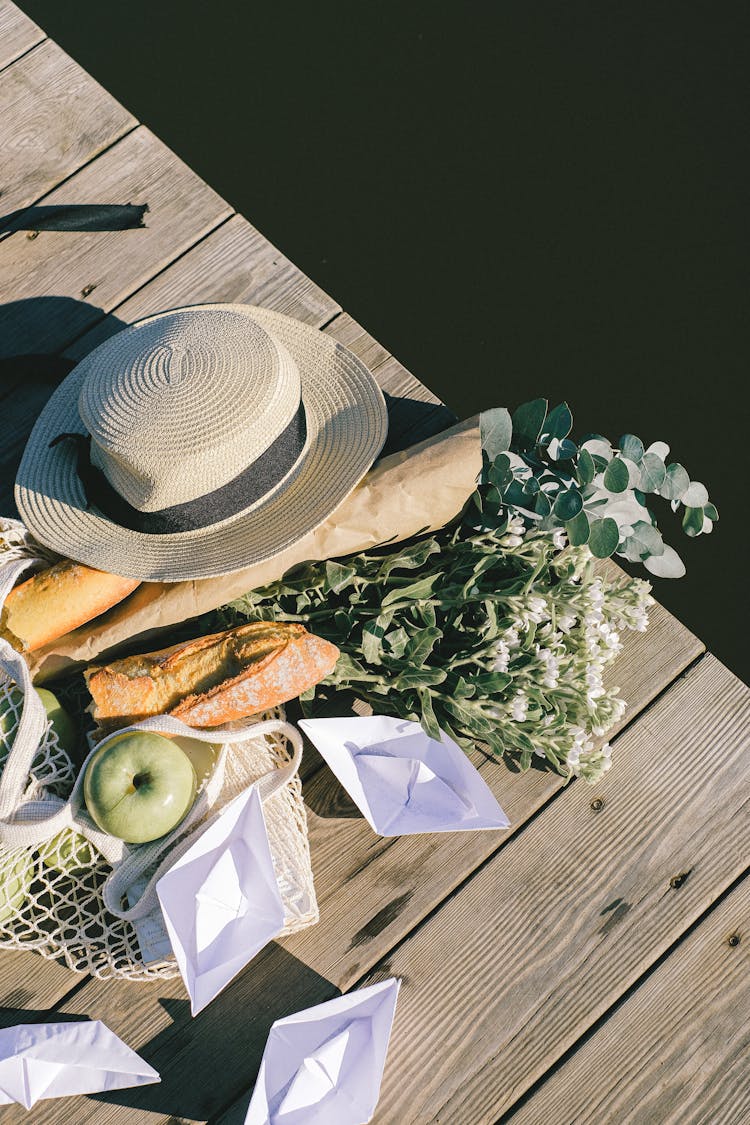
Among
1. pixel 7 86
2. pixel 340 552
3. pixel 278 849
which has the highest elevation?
pixel 7 86

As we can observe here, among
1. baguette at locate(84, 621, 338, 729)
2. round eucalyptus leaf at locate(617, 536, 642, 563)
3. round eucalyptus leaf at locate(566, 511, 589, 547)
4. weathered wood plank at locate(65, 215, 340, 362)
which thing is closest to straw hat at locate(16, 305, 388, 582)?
baguette at locate(84, 621, 338, 729)

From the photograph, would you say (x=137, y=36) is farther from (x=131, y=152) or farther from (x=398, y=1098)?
(x=398, y=1098)

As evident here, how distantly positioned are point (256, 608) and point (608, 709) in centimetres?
64

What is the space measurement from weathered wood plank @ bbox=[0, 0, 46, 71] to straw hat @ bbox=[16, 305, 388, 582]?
3.00ft

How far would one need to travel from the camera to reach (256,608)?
4.65ft

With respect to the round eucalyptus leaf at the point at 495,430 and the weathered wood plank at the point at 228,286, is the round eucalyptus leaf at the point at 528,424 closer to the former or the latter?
the round eucalyptus leaf at the point at 495,430

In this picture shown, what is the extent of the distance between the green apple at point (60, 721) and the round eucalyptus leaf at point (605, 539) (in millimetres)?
903

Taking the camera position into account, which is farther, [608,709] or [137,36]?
[137,36]

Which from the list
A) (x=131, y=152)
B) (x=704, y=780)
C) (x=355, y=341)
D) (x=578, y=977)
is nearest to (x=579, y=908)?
(x=578, y=977)

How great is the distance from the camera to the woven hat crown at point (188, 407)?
3.95 feet

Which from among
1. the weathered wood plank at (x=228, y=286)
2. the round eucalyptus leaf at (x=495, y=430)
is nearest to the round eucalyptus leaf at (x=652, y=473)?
the round eucalyptus leaf at (x=495, y=430)

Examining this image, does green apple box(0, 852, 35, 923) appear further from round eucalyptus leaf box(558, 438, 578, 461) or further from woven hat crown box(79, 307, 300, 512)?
round eucalyptus leaf box(558, 438, 578, 461)


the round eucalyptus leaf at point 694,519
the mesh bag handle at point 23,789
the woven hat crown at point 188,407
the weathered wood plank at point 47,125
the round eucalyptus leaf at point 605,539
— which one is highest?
the weathered wood plank at point 47,125

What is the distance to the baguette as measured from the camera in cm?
129
